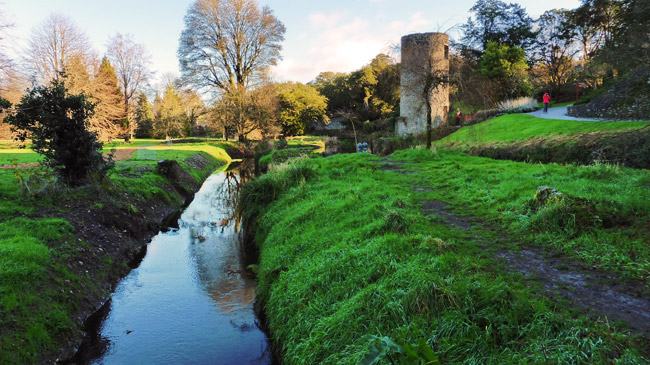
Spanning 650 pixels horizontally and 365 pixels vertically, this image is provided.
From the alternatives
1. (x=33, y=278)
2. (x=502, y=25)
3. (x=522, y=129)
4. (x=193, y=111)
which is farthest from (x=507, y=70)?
(x=193, y=111)

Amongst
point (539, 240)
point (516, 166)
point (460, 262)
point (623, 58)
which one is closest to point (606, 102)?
point (516, 166)

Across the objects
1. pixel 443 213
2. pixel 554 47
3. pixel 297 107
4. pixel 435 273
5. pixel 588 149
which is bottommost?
pixel 435 273

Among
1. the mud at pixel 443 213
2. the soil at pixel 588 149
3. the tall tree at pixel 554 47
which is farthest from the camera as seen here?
the tall tree at pixel 554 47

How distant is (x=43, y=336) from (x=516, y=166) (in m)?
12.2

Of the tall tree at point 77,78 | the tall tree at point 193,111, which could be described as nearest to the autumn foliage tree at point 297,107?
the tall tree at point 193,111

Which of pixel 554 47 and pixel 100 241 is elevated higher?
pixel 554 47

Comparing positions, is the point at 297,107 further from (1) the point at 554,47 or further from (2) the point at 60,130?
(2) the point at 60,130

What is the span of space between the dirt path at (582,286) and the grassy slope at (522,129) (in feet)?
36.0

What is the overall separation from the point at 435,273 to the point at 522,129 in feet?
58.7

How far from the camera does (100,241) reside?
8609 millimetres

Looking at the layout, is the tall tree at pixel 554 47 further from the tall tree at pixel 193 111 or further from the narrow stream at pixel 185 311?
the narrow stream at pixel 185 311

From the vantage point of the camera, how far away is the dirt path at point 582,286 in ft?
11.1

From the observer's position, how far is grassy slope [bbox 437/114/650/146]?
14091 millimetres

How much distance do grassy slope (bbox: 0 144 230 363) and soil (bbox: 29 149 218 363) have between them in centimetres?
11
